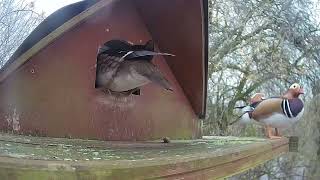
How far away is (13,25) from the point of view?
4.67 m

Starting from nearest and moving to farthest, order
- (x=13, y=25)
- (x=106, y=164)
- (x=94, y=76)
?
(x=106, y=164) < (x=94, y=76) < (x=13, y=25)

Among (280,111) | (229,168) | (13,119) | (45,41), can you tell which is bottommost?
(229,168)

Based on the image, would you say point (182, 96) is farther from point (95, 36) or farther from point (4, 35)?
point (4, 35)

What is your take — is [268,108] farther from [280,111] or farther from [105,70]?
[105,70]

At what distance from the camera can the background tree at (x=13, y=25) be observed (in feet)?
14.5

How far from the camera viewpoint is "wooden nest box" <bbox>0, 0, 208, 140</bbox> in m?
1.50

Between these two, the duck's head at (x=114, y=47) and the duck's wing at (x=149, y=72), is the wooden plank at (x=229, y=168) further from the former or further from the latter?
the duck's head at (x=114, y=47)

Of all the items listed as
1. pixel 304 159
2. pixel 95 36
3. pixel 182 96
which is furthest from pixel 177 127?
pixel 304 159

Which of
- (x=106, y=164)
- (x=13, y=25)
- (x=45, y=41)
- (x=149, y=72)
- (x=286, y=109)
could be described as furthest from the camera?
(x=13, y=25)

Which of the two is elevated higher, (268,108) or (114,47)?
(114,47)

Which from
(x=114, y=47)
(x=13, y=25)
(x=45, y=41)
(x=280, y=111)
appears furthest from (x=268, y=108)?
(x=13, y=25)

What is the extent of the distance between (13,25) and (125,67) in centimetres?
332

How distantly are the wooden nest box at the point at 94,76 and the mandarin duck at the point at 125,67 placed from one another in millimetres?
45

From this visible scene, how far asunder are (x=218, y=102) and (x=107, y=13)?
3958 mm
